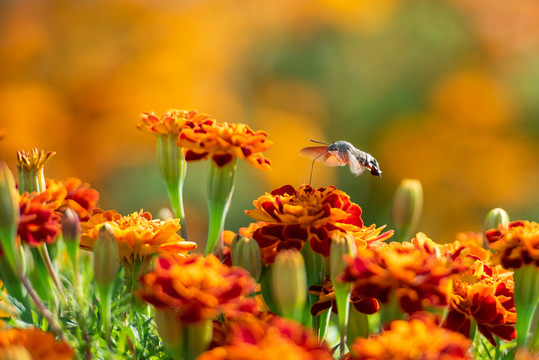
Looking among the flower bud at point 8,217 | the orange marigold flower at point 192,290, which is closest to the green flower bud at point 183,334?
the orange marigold flower at point 192,290

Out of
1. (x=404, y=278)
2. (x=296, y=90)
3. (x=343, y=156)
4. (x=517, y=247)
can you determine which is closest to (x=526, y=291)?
(x=517, y=247)

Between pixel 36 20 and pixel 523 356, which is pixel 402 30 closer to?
pixel 36 20

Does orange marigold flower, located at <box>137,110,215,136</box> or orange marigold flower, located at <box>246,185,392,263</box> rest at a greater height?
orange marigold flower, located at <box>137,110,215,136</box>

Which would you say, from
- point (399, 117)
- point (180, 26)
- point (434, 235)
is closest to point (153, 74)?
point (180, 26)

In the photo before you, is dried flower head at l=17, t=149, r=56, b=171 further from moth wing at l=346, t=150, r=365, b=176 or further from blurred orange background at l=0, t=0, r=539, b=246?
blurred orange background at l=0, t=0, r=539, b=246

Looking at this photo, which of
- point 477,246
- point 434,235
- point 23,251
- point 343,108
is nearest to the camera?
point 23,251

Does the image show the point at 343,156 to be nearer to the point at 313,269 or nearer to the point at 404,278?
the point at 313,269

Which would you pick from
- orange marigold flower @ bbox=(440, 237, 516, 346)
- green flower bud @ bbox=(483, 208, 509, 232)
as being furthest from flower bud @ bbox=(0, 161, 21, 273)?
green flower bud @ bbox=(483, 208, 509, 232)
